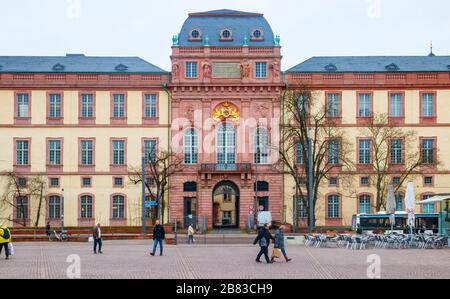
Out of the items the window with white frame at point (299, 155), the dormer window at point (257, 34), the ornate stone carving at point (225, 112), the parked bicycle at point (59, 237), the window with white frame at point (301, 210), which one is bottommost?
the parked bicycle at point (59, 237)

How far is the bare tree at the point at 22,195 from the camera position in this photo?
77.6 m

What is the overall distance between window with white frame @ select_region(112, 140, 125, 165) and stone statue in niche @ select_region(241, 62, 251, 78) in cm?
1239

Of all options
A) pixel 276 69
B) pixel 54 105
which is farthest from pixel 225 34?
pixel 54 105

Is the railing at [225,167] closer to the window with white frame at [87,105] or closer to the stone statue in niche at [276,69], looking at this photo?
the stone statue in niche at [276,69]

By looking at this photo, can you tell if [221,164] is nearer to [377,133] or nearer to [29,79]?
[377,133]

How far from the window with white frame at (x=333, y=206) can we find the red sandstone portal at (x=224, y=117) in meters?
4.40

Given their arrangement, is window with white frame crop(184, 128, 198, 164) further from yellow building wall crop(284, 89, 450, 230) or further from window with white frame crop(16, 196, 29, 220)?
window with white frame crop(16, 196, 29, 220)

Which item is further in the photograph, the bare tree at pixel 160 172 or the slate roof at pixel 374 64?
the slate roof at pixel 374 64

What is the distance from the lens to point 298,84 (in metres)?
76.0

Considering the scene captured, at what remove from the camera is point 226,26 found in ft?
261

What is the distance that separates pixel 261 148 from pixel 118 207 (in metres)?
13.8

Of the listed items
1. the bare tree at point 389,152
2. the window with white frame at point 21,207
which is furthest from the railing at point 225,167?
the window with white frame at point 21,207

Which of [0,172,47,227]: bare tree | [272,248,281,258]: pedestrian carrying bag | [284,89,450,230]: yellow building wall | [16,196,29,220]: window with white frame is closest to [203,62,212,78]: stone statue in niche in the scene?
[284,89,450,230]: yellow building wall
